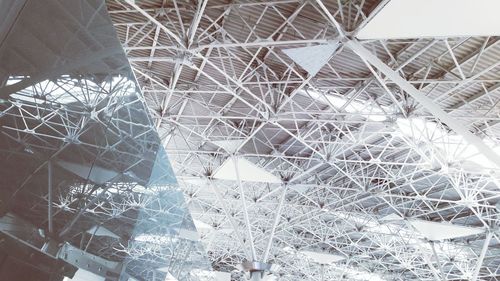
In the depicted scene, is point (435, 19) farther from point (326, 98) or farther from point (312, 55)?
point (326, 98)

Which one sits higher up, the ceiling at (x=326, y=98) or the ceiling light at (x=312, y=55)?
the ceiling at (x=326, y=98)

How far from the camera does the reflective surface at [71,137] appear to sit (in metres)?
1.74

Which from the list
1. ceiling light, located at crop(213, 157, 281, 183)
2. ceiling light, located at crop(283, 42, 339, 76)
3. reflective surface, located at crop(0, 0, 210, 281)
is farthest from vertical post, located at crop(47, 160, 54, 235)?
ceiling light, located at crop(213, 157, 281, 183)

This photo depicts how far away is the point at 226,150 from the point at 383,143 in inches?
318

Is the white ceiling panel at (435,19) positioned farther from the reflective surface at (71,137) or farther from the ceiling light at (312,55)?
the reflective surface at (71,137)

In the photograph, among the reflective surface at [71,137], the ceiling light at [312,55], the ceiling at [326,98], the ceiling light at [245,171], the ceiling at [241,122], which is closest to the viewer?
the reflective surface at [71,137]

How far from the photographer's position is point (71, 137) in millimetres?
2039

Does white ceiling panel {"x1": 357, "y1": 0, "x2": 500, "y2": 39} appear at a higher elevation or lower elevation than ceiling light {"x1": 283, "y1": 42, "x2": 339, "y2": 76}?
lower

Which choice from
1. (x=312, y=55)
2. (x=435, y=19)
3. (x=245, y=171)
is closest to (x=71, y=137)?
(x=435, y=19)

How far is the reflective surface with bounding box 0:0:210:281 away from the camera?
1743 millimetres

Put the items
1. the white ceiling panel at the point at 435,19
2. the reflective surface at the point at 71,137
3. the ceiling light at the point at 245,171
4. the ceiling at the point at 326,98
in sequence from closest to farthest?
1. the reflective surface at the point at 71,137
2. the white ceiling panel at the point at 435,19
3. the ceiling at the point at 326,98
4. the ceiling light at the point at 245,171

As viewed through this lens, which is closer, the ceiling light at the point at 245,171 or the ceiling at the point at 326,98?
the ceiling at the point at 326,98

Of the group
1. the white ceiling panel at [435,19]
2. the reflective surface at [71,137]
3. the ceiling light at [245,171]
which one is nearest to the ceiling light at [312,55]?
the white ceiling panel at [435,19]

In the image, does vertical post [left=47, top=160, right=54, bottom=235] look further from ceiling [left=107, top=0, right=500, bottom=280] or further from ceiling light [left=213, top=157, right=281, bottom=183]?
ceiling light [left=213, top=157, right=281, bottom=183]
